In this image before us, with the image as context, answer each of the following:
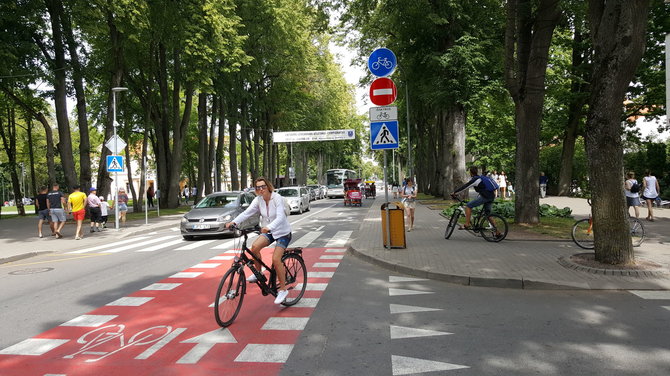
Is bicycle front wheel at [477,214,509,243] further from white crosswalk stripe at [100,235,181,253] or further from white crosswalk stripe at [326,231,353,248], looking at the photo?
white crosswalk stripe at [100,235,181,253]

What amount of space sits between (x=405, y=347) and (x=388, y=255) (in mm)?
4806

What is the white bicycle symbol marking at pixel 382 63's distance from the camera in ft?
30.3

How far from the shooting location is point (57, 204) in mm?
14852

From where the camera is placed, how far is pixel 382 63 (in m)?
9.30

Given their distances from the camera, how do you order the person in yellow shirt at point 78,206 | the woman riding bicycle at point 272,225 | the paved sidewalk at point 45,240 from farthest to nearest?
the person in yellow shirt at point 78,206
the paved sidewalk at point 45,240
the woman riding bicycle at point 272,225

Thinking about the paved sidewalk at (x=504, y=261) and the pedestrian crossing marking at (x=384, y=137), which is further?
the pedestrian crossing marking at (x=384, y=137)

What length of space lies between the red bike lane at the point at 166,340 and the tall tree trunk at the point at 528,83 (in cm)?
848

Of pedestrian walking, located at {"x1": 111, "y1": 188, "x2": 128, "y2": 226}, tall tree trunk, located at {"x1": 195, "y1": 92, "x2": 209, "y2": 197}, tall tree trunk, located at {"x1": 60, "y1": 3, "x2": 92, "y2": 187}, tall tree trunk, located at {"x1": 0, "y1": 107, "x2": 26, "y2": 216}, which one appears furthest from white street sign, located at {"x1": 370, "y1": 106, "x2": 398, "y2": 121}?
tall tree trunk, located at {"x1": 0, "y1": 107, "x2": 26, "y2": 216}

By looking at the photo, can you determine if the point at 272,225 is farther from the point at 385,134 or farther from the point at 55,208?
the point at 55,208

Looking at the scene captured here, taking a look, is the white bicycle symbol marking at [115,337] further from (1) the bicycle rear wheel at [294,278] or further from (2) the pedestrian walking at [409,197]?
(2) the pedestrian walking at [409,197]

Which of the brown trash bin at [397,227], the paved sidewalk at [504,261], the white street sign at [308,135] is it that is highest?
the white street sign at [308,135]

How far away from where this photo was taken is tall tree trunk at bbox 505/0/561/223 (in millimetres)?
11953

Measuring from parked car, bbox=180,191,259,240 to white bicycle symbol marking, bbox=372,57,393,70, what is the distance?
6.50 metres

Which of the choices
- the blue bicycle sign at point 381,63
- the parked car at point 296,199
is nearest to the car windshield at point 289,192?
the parked car at point 296,199
